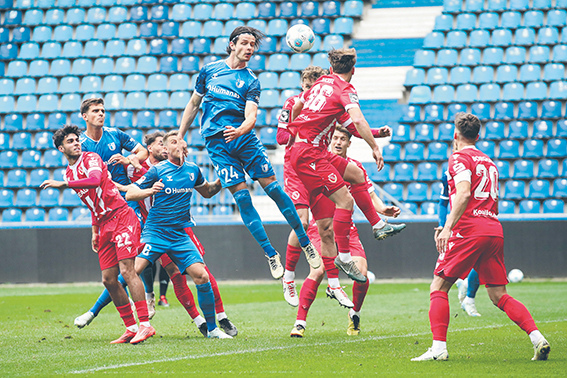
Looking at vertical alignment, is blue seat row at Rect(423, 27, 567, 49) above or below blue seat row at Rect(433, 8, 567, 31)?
below

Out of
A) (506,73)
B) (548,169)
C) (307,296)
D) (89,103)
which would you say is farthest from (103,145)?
(506,73)

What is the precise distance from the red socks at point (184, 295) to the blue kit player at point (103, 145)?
2.97 ft

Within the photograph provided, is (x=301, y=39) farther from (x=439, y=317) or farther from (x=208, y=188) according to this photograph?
(x=439, y=317)

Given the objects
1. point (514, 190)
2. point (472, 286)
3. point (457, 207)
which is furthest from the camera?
point (514, 190)

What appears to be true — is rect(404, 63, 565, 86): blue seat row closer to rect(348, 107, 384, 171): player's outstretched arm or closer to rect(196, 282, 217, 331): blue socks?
rect(348, 107, 384, 171): player's outstretched arm

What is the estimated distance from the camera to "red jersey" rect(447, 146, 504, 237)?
5.33 metres

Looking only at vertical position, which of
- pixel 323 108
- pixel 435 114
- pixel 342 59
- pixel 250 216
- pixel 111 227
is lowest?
pixel 111 227

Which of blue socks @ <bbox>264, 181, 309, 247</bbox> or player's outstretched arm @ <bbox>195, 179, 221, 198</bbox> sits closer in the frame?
blue socks @ <bbox>264, 181, 309, 247</bbox>

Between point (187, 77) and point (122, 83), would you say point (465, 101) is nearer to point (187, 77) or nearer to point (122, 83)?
point (187, 77)

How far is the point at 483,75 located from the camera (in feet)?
55.1

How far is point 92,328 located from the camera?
8133 millimetres

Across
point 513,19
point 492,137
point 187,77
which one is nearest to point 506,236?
point 492,137

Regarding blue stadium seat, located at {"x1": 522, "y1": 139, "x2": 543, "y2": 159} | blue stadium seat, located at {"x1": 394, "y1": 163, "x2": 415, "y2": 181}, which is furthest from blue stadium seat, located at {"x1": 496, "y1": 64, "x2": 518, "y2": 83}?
blue stadium seat, located at {"x1": 394, "y1": 163, "x2": 415, "y2": 181}

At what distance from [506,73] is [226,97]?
11807 millimetres
